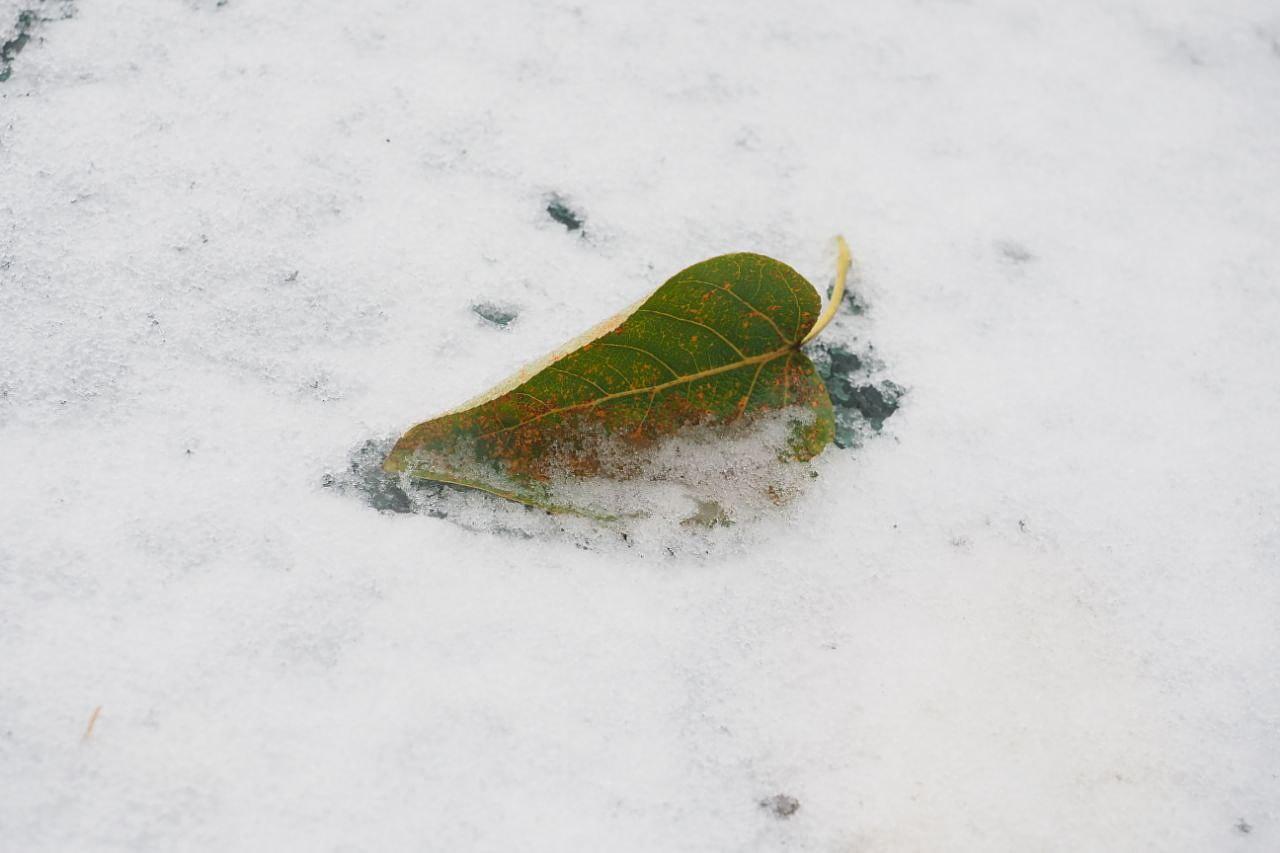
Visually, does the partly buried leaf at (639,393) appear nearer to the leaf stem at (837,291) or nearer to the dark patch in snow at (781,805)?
the leaf stem at (837,291)

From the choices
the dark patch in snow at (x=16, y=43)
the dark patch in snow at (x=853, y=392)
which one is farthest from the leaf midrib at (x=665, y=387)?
the dark patch in snow at (x=16, y=43)

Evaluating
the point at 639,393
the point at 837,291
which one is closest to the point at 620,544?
the point at 639,393

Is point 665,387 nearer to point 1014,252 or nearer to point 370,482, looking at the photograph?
point 370,482

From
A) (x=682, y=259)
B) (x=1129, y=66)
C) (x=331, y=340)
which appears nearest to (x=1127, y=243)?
(x=1129, y=66)

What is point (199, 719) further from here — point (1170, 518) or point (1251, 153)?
point (1251, 153)

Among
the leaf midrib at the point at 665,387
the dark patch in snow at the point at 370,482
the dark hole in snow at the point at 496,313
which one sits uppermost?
the leaf midrib at the point at 665,387

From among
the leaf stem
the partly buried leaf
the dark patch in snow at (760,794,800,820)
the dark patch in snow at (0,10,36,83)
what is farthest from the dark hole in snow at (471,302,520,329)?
the dark patch in snow at (0,10,36,83)

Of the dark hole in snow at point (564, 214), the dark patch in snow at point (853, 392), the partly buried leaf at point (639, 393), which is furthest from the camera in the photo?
the dark hole in snow at point (564, 214)
